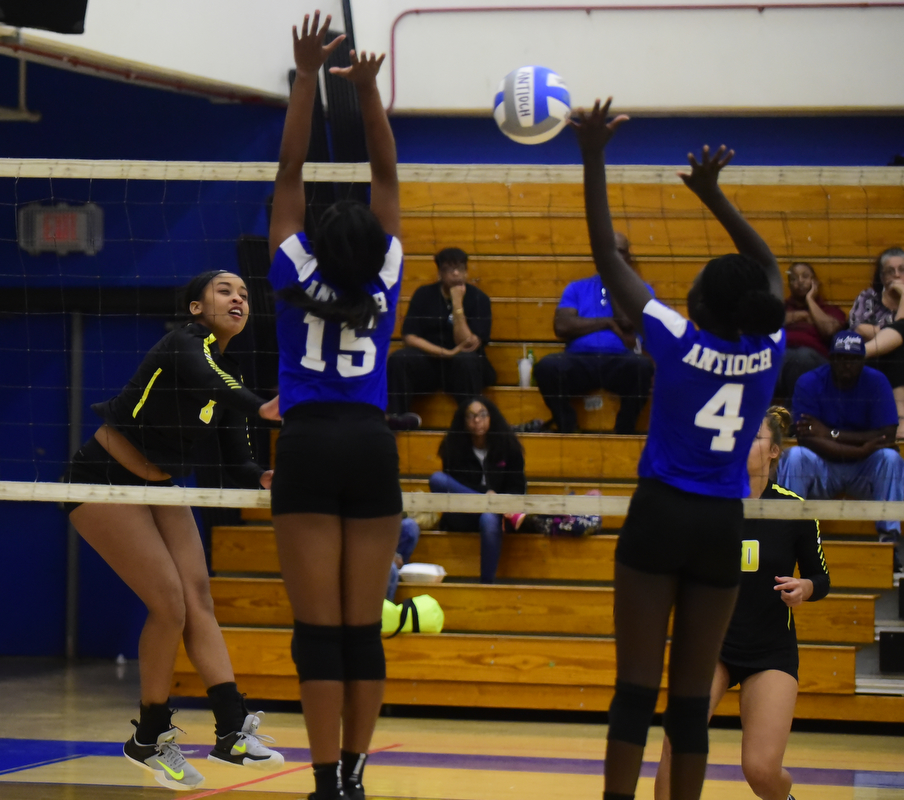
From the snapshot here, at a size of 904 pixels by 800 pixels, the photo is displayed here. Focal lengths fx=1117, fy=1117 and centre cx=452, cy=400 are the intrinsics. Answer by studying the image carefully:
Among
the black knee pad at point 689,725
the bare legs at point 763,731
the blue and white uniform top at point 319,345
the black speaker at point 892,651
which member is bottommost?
the black speaker at point 892,651

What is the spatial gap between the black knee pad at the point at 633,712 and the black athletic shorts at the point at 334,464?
826mm

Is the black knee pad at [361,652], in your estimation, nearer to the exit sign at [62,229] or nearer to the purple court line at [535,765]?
the purple court line at [535,765]

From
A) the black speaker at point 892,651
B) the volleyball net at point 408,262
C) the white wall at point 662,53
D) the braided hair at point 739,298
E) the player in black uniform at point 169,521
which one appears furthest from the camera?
the white wall at point 662,53

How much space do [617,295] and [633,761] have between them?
1.30 m

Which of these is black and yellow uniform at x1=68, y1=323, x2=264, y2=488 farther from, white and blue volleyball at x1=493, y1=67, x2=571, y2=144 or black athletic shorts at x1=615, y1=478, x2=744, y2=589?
black athletic shorts at x1=615, y1=478, x2=744, y2=589

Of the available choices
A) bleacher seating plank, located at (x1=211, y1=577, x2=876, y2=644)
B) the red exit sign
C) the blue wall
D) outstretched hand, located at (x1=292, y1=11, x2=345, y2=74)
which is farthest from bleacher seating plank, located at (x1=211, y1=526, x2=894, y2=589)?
outstretched hand, located at (x1=292, y1=11, x2=345, y2=74)

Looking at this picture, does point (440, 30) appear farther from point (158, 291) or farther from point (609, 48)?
point (158, 291)

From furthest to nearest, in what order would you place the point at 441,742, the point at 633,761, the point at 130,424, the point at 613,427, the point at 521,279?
the point at 521,279 < the point at 613,427 < the point at 441,742 < the point at 130,424 < the point at 633,761

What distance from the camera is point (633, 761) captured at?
10.1ft

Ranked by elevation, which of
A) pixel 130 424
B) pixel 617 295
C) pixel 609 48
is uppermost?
pixel 609 48

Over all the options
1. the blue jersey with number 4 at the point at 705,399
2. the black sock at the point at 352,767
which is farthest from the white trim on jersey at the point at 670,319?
the black sock at the point at 352,767

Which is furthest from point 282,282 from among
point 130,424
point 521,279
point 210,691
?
point 521,279

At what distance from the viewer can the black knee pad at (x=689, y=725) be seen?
3.13 metres

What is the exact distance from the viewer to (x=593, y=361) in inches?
312
